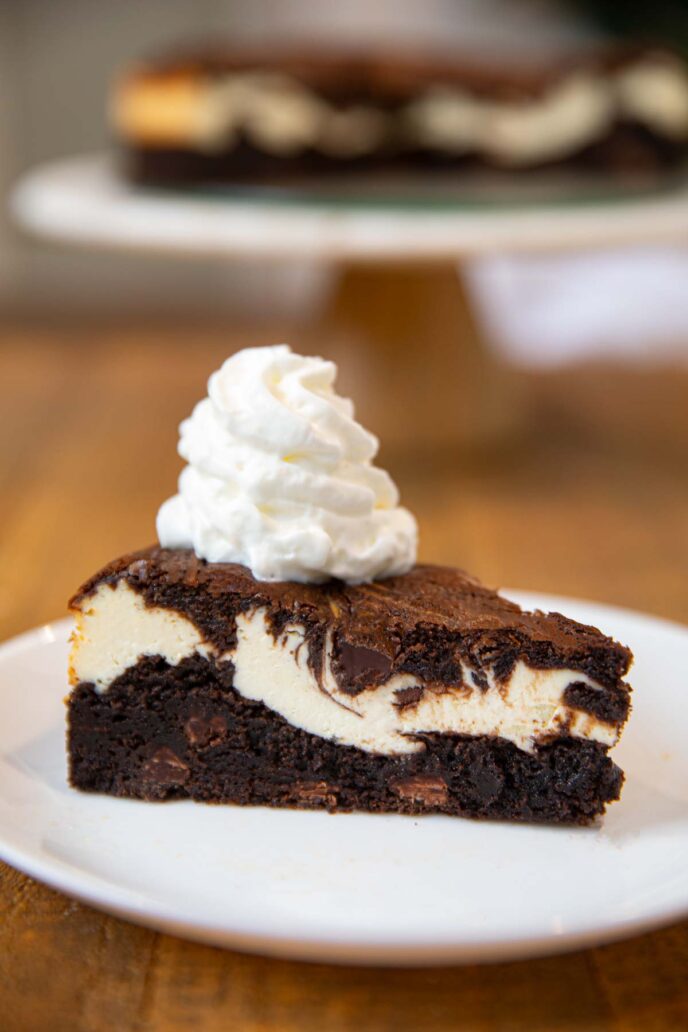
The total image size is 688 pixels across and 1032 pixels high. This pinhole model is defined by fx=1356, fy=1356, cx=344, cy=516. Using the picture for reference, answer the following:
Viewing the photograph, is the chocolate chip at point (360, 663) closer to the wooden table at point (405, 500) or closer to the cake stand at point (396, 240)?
the wooden table at point (405, 500)

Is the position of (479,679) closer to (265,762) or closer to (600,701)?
(600,701)

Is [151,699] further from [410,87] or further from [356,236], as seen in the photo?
[410,87]

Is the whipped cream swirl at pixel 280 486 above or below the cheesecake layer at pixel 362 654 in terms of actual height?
above

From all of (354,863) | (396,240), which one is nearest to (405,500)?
(396,240)

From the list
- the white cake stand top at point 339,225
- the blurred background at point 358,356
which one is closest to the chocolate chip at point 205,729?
the blurred background at point 358,356

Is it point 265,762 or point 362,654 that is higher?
point 362,654

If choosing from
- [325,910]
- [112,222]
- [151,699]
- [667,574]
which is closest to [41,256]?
[112,222]
